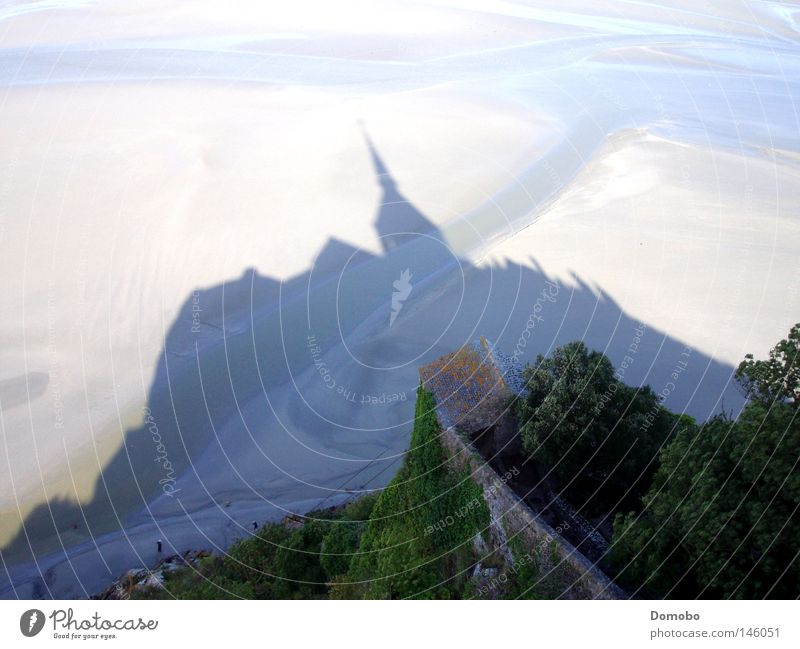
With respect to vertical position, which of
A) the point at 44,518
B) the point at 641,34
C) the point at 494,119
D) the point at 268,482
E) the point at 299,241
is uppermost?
the point at 641,34

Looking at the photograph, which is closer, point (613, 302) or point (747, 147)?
point (613, 302)

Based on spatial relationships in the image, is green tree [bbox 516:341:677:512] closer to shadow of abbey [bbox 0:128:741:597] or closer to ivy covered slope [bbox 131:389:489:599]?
ivy covered slope [bbox 131:389:489:599]

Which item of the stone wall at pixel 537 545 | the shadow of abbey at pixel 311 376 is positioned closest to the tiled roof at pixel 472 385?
the stone wall at pixel 537 545

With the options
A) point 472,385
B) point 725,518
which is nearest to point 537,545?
point 725,518

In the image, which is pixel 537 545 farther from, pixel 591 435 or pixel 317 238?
pixel 317 238

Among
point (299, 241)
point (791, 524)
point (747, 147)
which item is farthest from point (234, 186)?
point (791, 524)

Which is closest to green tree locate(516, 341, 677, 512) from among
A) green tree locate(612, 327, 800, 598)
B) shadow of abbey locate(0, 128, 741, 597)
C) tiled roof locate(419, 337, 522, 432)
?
tiled roof locate(419, 337, 522, 432)

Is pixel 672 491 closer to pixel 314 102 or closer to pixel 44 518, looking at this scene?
pixel 44 518
